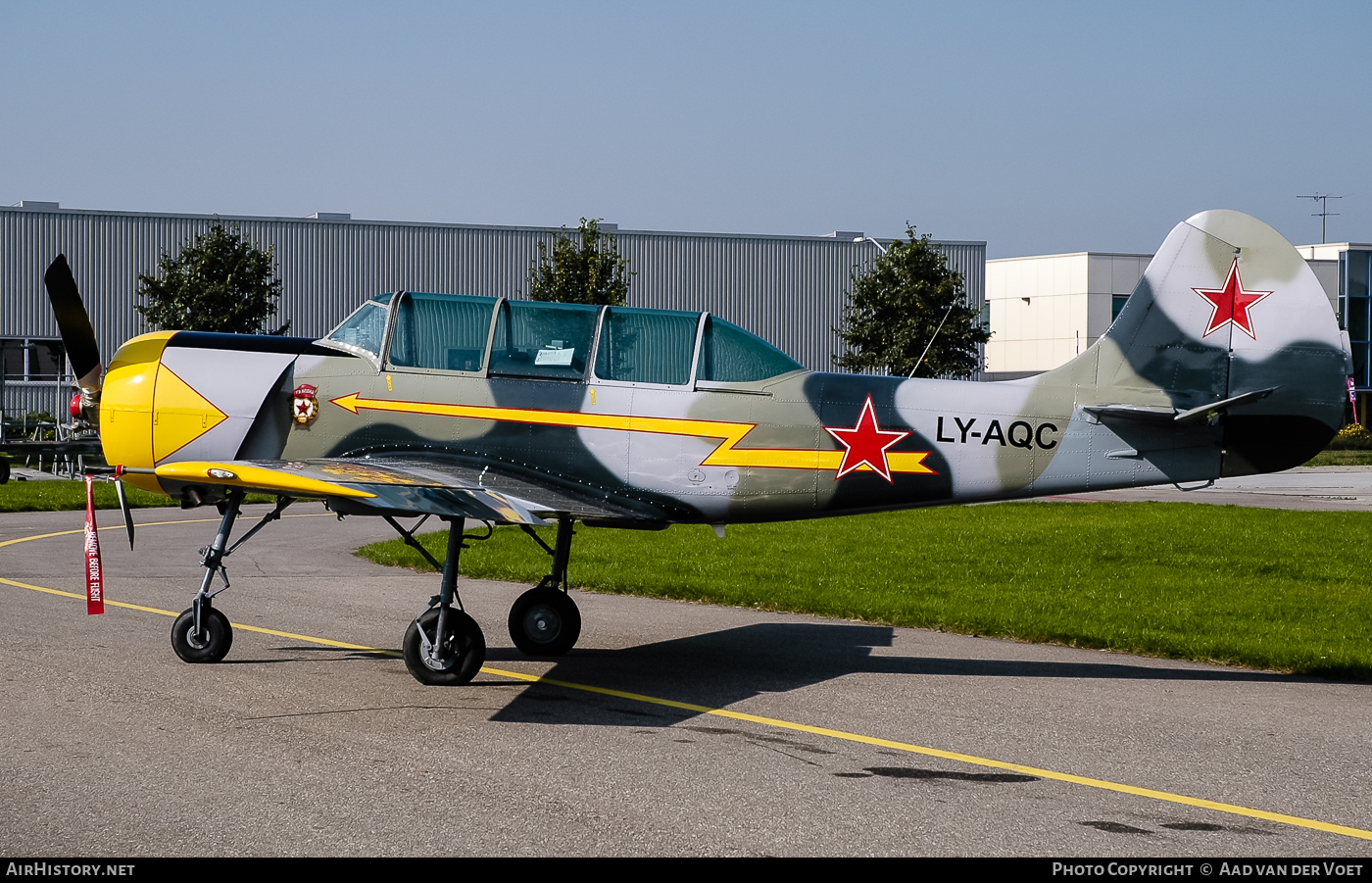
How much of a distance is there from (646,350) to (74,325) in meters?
4.63

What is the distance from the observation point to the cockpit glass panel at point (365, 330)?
9.81 m

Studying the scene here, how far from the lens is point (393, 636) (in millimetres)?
10984

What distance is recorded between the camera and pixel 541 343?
9.76 m

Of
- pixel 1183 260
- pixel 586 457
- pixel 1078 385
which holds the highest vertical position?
pixel 1183 260

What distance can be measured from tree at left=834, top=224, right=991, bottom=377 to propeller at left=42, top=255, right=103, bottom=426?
1180 inches

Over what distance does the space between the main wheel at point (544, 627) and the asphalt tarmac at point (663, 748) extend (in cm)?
24

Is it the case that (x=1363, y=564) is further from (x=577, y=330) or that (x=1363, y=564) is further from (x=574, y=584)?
(x=577, y=330)

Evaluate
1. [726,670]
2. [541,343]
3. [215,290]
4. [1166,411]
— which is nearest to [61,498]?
[215,290]

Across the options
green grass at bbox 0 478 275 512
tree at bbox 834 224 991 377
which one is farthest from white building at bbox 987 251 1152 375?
green grass at bbox 0 478 275 512

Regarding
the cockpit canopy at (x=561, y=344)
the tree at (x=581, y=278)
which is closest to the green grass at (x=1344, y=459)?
the tree at (x=581, y=278)

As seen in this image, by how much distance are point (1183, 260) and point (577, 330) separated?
15.9ft

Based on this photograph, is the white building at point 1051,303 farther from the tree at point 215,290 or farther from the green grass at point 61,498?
the green grass at point 61,498
